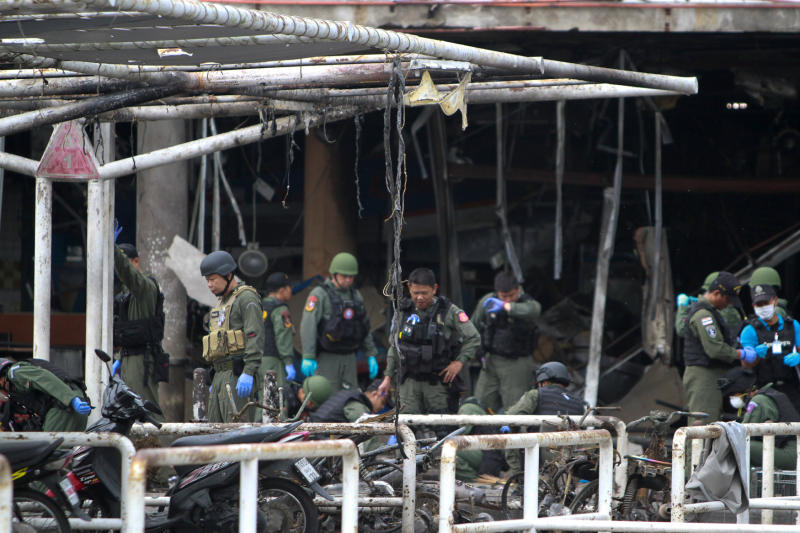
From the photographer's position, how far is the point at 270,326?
1113cm

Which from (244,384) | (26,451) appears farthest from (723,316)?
(26,451)

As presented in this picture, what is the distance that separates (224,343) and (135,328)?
2.97ft

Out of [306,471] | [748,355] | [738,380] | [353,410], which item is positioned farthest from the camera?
[738,380]

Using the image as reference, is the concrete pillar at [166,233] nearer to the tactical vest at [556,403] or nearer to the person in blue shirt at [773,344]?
the tactical vest at [556,403]

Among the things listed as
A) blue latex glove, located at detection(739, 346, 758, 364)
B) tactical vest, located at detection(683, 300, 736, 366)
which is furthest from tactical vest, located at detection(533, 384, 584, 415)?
tactical vest, located at detection(683, 300, 736, 366)

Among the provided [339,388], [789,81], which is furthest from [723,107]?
[339,388]

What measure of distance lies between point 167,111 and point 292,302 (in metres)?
5.35

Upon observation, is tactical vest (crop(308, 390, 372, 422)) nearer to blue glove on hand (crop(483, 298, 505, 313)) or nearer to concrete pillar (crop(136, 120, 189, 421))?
blue glove on hand (crop(483, 298, 505, 313))

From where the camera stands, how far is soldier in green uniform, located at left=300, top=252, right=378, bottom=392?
10.4m

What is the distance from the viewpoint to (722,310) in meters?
10.4

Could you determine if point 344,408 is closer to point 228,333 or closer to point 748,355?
point 228,333

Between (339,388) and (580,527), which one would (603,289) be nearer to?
(339,388)

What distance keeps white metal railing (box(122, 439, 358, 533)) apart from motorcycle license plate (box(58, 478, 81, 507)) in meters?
1.26

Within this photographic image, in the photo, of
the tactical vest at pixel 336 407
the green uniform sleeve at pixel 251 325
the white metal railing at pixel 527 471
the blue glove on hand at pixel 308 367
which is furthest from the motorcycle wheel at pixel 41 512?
the blue glove on hand at pixel 308 367
